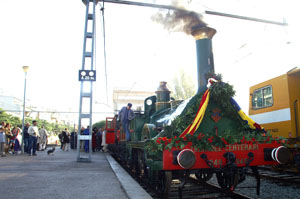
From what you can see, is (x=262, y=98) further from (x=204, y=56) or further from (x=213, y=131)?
(x=213, y=131)

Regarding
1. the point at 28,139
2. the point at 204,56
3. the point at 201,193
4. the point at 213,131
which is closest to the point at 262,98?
the point at 204,56

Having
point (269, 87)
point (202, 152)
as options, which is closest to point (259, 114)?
point (269, 87)

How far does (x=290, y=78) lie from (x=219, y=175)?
4.08 metres

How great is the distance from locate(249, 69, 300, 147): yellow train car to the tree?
2455cm

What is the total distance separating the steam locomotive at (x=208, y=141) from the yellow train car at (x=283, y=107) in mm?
2679

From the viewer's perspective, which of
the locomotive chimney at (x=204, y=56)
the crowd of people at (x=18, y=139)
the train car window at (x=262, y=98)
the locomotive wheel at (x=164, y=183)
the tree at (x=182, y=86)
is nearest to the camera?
the locomotive wheel at (x=164, y=183)

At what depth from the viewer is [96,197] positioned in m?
4.29

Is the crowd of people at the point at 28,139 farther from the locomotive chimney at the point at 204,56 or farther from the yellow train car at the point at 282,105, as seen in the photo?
the yellow train car at the point at 282,105

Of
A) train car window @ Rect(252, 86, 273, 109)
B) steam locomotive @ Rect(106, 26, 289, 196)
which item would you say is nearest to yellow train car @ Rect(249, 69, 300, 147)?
train car window @ Rect(252, 86, 273, 109)

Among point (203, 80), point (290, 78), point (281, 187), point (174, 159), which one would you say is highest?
point (290, 78)

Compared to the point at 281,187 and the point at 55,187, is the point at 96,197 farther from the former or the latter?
the point at 281,187

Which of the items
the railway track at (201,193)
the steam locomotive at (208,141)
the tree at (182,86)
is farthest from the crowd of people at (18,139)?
the tree at (182,86)

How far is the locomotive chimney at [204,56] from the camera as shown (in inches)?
216

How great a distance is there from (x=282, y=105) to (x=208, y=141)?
4686 millimetres
